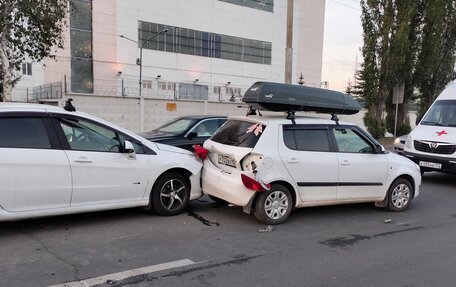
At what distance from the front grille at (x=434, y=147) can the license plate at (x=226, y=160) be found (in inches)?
225

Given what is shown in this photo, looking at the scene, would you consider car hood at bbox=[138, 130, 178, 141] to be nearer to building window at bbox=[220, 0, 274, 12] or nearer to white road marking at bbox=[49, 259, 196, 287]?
white road marking at bbox=[49, 259, 196, 287]

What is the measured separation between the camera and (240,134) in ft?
21.5

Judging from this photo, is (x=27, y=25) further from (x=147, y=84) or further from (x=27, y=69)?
(x=27, y=69)

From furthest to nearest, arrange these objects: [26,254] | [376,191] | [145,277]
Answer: [376,191], [26,254], [145,277]

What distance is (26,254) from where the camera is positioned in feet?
15.9

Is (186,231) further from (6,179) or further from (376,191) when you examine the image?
(376,191)

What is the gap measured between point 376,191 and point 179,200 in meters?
3.24

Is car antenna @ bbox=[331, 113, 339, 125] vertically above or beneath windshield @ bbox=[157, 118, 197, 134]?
above

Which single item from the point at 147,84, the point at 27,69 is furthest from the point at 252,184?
the point at 27,69

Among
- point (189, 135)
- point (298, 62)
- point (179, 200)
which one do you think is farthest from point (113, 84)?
point (179, 200)

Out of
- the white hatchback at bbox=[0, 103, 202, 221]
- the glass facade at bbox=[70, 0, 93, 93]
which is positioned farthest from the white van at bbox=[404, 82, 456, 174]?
the glass facade at bbox=[70, 0, 93, 93]

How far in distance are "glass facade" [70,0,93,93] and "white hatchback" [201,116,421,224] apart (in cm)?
3965

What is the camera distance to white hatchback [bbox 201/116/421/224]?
6133 mm

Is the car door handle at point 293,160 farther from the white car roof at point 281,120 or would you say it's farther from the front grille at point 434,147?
the front grille at point 434,147
